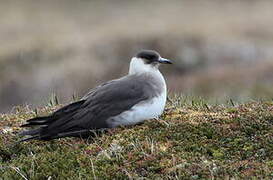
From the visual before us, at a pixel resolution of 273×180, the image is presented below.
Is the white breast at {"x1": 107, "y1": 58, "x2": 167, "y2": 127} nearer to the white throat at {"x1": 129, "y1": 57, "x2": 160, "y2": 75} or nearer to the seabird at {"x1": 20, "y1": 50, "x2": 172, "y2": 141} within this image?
the seabird at {"x1": 20, "y1": 50, "x2": 172, "y2": 141}

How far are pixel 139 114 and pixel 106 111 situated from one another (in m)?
0.36

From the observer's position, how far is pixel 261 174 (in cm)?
517

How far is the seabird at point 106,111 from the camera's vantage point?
6.38 meters

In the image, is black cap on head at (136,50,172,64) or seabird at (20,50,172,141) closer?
seabird at (20,50,172,141)

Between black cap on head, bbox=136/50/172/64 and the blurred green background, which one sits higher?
black cap on head, bbox=136/50/172/64

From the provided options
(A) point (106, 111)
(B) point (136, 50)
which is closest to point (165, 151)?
(A) point (106, 111)

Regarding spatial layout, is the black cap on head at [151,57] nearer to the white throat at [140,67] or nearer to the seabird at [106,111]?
the white throat at [140,67]

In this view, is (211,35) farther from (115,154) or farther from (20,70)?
(115,154)

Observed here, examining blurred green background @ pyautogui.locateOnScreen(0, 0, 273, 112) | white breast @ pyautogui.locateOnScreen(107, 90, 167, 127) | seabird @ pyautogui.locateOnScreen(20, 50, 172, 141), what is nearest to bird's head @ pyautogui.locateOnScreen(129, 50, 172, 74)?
seabird @ pyautogui.locateOnScreen(20, 50, 172, 141)

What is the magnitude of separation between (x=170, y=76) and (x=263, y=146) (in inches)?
495

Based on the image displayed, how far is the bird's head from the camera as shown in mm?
7359

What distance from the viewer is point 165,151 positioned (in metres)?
5.80

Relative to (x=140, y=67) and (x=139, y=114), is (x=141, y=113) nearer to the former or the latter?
(x=139, y=114)

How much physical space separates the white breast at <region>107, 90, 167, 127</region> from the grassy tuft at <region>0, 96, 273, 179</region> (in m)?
0.10
